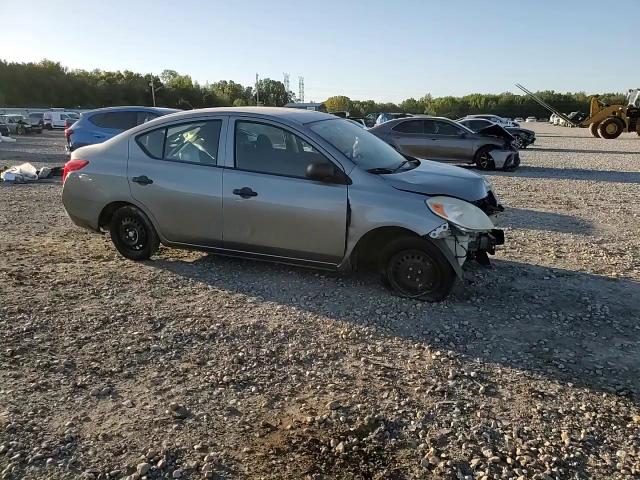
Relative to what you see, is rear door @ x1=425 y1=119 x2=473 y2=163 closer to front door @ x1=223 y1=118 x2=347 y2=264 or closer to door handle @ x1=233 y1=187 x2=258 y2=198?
front door @ x1=223 y1=118 x2=347 y2=264

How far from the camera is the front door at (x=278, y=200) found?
16.6 ft

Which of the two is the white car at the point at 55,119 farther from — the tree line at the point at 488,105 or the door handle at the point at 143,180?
the tree line at the point at 488,105

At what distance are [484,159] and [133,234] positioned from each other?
12.2 m

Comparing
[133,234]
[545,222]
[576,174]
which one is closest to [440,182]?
[133,234]

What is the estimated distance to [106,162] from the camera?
5973mm

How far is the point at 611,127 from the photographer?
3319 centimetres

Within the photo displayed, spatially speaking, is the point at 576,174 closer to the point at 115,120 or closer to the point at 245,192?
the point at 115,120

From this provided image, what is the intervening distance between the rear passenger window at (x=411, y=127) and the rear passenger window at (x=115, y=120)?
25.6 ft

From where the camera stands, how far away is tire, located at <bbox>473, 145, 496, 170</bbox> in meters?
15.7

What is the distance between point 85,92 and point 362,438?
86.3 m

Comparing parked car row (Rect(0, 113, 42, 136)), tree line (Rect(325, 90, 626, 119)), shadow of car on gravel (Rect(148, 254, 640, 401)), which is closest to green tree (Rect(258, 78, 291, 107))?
tree line (Rect(325, 90, 626, 119))

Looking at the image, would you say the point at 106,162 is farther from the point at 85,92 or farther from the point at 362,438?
the point at 85,92

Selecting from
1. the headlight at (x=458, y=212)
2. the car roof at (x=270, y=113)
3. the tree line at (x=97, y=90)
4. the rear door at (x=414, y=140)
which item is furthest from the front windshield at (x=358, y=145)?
the tree line at (x=97, y=90)

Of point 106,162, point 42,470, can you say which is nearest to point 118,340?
point 42,470
